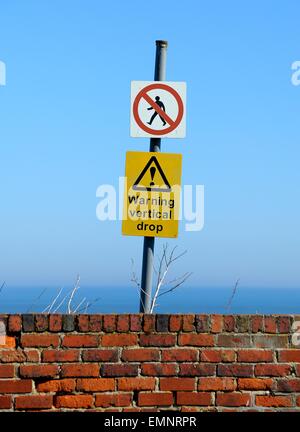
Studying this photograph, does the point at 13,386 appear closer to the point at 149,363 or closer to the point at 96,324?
the point at 96,324

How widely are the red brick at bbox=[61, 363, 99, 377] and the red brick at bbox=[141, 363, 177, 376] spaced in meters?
0.35

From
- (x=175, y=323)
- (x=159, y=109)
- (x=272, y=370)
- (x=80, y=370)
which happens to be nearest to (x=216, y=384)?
(x=272, y=370)

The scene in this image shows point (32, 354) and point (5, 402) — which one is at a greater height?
point (32, 354)

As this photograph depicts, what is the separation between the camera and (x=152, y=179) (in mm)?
6832

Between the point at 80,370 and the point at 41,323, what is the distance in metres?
0.43

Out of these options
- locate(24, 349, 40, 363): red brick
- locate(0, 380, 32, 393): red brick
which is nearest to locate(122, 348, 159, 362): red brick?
locate(24, 349, 40, 363): red brick

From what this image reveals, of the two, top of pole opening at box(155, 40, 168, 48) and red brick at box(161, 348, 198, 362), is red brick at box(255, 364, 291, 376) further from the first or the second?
top of pole opening at box(155, 40, 168, 48)

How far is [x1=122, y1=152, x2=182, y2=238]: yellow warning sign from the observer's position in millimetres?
6812

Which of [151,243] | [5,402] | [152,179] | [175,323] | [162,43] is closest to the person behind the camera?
[5,402]

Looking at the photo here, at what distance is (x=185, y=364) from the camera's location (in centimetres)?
604

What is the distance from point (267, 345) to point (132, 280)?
4.69 ft
